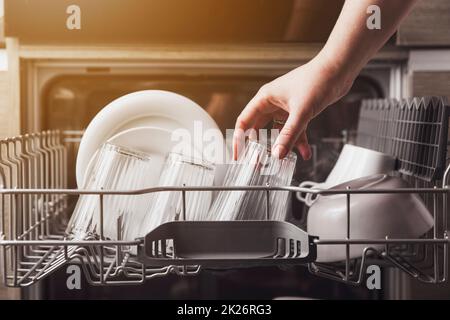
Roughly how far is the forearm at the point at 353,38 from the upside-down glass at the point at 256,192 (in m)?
0.10

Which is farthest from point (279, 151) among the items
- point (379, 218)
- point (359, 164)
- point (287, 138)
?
point (359, 164)

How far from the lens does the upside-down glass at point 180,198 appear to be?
1.94 feet

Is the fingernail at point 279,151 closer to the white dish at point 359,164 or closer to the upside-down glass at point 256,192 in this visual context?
the upside-down glass at point 256,192

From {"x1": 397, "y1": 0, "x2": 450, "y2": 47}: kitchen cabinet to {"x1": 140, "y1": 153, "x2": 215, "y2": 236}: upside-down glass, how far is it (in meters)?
A: 0.38

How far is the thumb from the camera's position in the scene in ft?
1.82

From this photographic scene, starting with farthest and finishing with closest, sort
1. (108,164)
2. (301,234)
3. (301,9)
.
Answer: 1. (301,9)
2. (108,164)
3. (301,234)

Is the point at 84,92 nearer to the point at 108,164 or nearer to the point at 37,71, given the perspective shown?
the point at 37,71

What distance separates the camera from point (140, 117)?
2.28 ft

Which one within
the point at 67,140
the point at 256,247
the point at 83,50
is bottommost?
the point at 256,247

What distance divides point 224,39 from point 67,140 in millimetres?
282

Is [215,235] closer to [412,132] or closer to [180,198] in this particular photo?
[180,198]

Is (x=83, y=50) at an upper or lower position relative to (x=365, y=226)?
upper

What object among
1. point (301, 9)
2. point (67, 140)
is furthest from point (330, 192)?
point (67, 140)

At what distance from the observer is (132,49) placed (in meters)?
0.84
